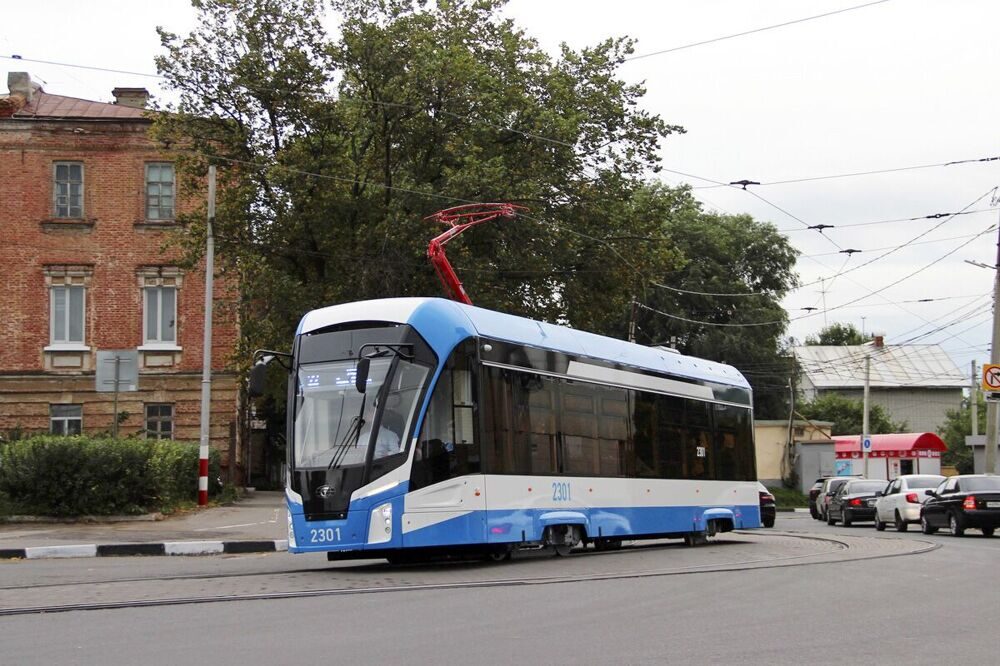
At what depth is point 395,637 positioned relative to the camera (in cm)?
899

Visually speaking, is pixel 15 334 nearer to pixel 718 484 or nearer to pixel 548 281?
pixel 548 281

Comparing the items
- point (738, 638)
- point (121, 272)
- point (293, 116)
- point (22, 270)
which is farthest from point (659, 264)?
point (738, 638)

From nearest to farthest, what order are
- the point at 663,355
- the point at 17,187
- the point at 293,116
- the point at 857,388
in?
the point at 663,355 → the point at 293,116 → the point at 17,187 → the point at 857,388

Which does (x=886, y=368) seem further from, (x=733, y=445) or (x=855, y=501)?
(x=733, y=445)

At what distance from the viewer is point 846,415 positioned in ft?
292

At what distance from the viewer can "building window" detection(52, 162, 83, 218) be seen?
36.8 metres

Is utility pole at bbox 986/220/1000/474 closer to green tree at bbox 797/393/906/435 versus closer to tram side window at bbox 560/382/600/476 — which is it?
tram side window at bbox 560/382/600/476

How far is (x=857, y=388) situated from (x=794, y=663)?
95270mm

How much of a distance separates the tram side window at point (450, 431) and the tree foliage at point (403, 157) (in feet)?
47.4

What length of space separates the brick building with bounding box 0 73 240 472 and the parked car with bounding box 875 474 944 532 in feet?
59.5

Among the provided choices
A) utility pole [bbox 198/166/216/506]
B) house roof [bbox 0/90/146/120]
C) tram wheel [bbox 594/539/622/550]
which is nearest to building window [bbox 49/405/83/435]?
house roof [bbox 0/90/146/120]

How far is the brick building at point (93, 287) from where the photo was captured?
36750 millimetres

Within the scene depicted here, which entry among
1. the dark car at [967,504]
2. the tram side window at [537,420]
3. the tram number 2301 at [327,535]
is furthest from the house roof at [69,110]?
the tram number 2301 at [327,535]

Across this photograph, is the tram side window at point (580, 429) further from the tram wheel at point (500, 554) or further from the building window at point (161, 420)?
the building window at point (161, 420)
